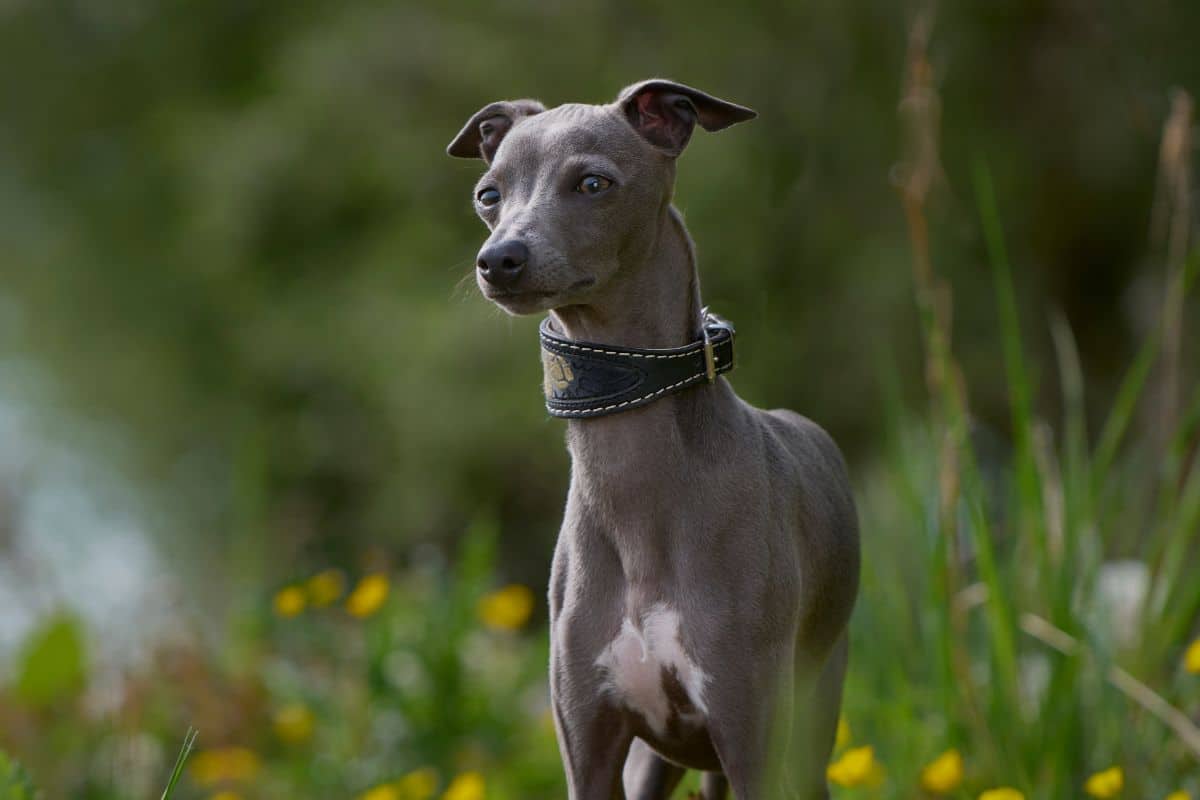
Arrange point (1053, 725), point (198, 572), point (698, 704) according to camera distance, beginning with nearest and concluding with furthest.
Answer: point (698, 704), point (1053, 725), point (198, 572)

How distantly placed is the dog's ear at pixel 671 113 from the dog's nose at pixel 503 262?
1.27 ft

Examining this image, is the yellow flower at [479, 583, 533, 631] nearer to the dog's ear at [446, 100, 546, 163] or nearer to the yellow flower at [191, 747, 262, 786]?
the yellow flower at [191, 747, 262, 786]

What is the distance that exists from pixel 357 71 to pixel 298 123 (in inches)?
43.0

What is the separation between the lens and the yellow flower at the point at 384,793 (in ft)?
12.8

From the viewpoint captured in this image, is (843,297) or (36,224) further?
(36,224)

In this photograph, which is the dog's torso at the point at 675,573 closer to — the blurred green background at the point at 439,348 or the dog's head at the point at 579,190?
the dog's head at the point at 579,190

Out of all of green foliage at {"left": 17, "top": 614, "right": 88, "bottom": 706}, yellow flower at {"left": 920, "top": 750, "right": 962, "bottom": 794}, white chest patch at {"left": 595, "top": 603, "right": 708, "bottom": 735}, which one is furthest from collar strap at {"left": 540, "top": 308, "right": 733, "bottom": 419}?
green foliage at {"left": 17, "top": 614, "right": 88, "bottom": 706}

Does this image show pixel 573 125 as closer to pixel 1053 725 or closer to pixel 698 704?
pixel 698 704

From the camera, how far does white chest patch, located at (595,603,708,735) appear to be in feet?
7.36

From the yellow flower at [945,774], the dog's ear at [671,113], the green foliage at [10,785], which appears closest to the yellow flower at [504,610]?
the yellow flower at [945,774]

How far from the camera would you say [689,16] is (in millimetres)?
9047

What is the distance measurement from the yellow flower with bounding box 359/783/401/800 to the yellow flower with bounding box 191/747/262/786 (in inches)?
21.4

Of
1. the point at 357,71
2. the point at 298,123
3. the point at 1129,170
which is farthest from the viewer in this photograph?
the point at 298,123

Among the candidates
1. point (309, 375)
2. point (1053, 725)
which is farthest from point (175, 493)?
point (1053, 725)
